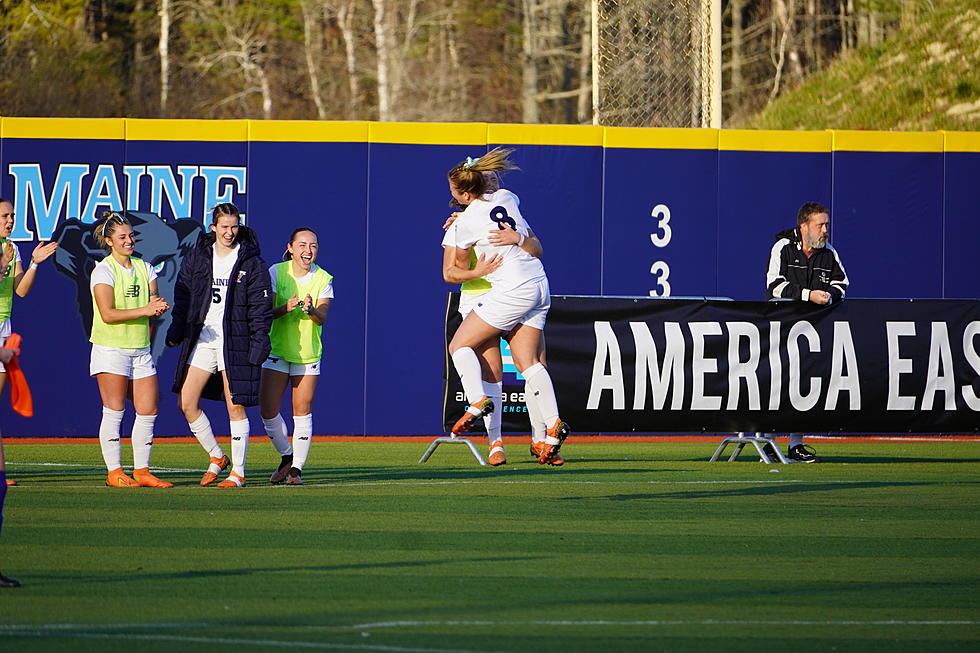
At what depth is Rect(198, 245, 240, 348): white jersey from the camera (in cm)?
1138

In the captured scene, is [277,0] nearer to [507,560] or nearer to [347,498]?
[347,498]

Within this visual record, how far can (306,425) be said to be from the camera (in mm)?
11680

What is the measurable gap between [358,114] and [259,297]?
3150 cm

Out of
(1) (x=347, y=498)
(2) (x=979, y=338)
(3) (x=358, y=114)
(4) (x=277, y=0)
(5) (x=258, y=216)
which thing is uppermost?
(4) (x=277, y=0)

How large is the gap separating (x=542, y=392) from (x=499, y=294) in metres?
0.77

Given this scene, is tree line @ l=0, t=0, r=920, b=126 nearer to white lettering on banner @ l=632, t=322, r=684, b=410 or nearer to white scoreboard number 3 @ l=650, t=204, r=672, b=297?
white scoreboard number 3 @ l=650, t=204, r=672, b=297

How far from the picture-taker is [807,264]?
14.4 metres

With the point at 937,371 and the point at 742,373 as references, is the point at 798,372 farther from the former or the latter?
the point at 937,371

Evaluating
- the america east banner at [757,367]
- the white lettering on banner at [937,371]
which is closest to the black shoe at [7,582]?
the america east banner at [757,367]

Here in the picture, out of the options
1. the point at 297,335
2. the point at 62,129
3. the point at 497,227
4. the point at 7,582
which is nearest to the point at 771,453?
the point at 497,227

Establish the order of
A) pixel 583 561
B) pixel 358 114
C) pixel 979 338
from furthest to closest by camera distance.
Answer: pixel 358 114 → pixel 979 338 → pixel 583 561

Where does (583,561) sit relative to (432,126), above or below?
below

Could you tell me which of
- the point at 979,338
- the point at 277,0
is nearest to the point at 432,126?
the point at 979,338

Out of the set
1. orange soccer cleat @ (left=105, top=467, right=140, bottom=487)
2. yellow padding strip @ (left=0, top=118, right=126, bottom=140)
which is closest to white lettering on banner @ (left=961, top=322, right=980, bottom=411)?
orange soccer cleat @ (left=105, top=467, right=140, bottom=487)
